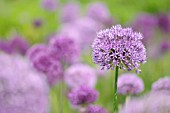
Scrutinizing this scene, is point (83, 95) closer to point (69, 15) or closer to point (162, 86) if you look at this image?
point (162, 86)

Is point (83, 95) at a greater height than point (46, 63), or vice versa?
point (46, 63)

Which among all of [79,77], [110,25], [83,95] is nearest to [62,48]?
[79,77]

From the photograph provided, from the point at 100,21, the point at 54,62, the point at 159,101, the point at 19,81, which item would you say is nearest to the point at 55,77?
the point at 54,62

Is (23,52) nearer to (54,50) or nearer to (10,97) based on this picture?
(54,50)

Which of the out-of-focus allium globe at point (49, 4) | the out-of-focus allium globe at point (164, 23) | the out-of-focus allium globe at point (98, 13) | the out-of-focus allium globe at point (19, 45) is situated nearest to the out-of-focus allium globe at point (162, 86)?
the out-of-focus allium globe at point (19, 45)

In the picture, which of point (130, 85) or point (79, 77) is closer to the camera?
point (130, 85)

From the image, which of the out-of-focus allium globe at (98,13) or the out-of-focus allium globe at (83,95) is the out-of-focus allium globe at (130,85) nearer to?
the out-of-focus allium globe at (83,95)
